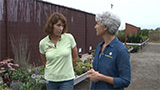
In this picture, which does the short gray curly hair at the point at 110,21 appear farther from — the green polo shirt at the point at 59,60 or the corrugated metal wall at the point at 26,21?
the corrugated metal wall at the point at 26,21

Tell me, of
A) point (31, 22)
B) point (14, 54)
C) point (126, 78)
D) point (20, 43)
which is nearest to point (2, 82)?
point (14, 54)

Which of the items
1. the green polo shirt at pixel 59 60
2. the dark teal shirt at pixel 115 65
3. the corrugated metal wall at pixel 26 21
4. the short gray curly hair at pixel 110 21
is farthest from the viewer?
the corrugated metal wall at pixel 26 21

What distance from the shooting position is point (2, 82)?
373cm

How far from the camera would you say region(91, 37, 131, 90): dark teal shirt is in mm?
1571

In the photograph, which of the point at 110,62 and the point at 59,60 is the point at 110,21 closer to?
the point at 110,62

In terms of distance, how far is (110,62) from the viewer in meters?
1.63

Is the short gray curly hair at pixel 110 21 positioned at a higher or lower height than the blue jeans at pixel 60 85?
higher

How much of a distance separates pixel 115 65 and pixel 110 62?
0.18 ft

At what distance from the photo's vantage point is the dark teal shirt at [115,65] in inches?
61.9

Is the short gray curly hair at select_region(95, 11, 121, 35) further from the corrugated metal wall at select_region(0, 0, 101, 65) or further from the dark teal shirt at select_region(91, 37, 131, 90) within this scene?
the corrugated metal wall at select_region(0, 0, 101, 65)

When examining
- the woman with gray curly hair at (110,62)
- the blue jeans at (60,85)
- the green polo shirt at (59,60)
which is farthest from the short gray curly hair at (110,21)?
the blue jeans at (60,85)

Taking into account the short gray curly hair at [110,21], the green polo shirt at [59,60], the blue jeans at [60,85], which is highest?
the short gray curly hair at [110,21]

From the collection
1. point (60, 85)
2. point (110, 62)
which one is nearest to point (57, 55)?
point (60, 85)

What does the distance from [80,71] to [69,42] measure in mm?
2648
